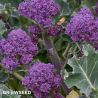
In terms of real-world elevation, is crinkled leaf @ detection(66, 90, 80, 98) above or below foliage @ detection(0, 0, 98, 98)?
below

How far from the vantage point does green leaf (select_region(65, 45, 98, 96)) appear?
1.22 m

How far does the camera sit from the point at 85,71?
1260mm

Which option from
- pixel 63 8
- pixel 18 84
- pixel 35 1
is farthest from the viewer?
pixel 63 8

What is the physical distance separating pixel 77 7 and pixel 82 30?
54cm

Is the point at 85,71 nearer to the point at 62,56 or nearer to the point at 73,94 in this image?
the point at 73,94

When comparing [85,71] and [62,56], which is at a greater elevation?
[62,56]

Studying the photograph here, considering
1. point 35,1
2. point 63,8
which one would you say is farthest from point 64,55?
point 35,1

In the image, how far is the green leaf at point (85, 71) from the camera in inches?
47.9

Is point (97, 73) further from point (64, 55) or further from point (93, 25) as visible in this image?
point (64, 55)

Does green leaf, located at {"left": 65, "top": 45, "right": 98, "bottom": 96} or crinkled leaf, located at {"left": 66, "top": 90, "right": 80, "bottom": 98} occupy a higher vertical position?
green leaf, located at {"left": 65, "top": 45, "right": 98, "bottom": 96}

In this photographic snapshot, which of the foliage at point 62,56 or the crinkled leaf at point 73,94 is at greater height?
the foliage at point 62,56

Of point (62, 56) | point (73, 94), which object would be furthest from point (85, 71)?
point (62, 56)

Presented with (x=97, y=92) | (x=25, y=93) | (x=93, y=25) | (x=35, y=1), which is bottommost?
(x=97, y=92)

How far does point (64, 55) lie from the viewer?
1.56m
